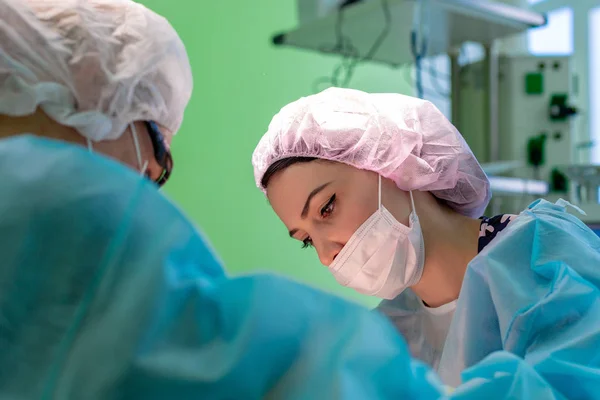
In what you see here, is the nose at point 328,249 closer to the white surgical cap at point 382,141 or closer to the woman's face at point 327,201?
the woman's face at point 327,201

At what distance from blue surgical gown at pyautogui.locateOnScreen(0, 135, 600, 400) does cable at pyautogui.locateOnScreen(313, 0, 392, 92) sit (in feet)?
6.66

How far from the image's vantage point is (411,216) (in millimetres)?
1369

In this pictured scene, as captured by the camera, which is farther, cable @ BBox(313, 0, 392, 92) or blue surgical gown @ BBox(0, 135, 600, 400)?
cable @ BBox(313, 0, 392, 92)

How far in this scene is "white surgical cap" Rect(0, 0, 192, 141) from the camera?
868 mm

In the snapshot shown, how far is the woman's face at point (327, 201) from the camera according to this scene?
1.34 metres

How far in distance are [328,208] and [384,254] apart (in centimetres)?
16

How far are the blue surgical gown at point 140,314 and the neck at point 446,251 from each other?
76 cm

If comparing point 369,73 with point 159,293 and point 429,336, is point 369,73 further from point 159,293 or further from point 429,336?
point 159,293

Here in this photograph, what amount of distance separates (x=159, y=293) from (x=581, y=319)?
2.50 ft

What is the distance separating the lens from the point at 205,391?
522mm

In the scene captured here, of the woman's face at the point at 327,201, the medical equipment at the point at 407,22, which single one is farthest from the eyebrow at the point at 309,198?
the medical equipment at the point at 407,22

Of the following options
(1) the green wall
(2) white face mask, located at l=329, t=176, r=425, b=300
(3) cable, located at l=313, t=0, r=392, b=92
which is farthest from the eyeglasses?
(3) cable, located at l=313, t=0, r=392, b=92

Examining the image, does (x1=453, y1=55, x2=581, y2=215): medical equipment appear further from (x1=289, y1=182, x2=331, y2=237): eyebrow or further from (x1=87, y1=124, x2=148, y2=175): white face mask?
(x1=87, y1=124, x2=148, y2=175): white face mask

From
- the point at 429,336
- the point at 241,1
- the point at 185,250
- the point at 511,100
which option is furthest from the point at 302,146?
the point at 511,100
